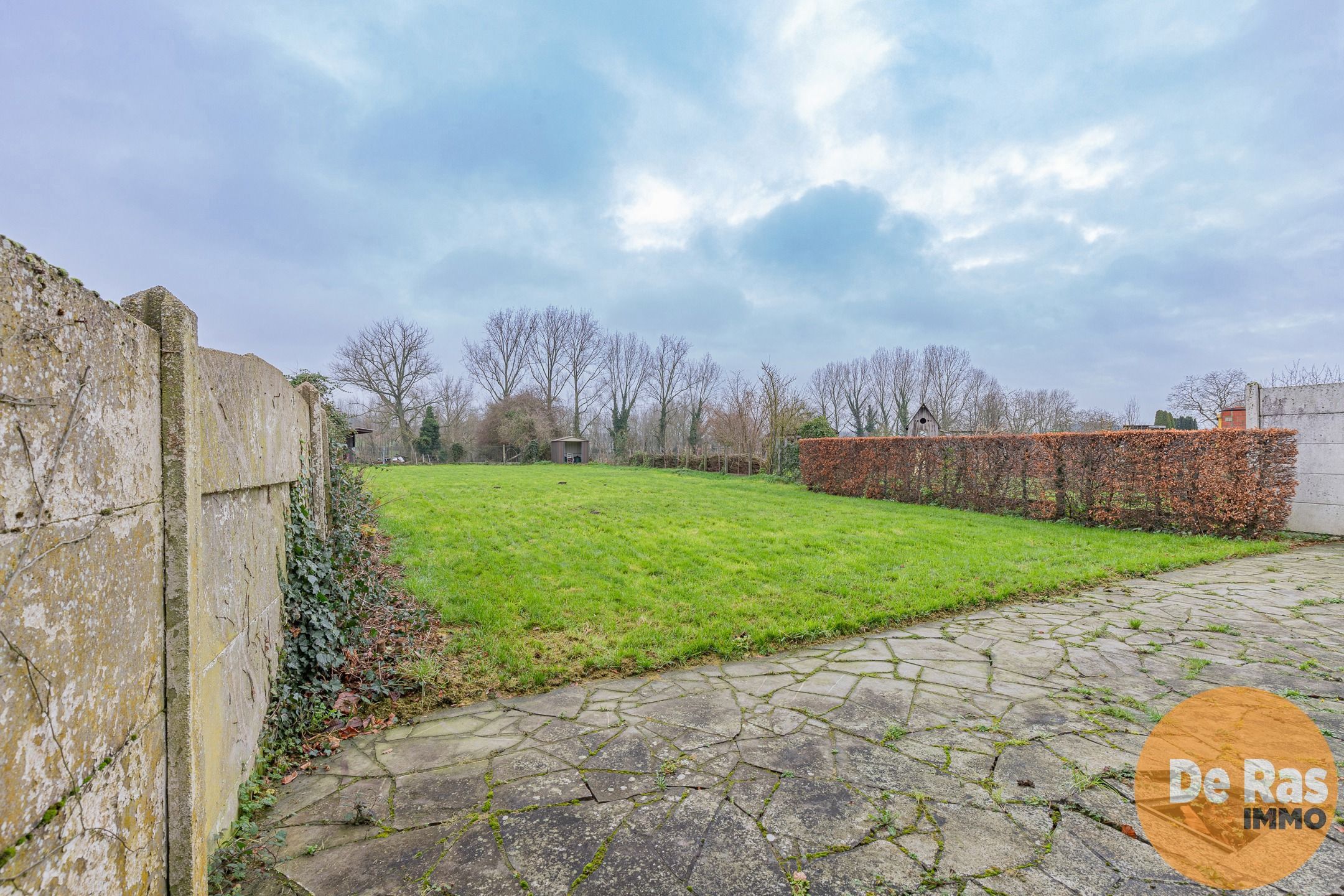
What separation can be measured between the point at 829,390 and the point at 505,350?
27.6 m

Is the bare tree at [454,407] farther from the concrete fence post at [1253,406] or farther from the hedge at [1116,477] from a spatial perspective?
the concrete fence post at [1253,406]

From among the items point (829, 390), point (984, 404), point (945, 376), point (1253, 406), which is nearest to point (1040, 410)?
point (984, 404)

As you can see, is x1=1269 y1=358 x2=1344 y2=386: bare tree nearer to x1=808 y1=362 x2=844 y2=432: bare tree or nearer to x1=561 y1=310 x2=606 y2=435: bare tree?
x1=808 y1=362 x2=844 y2=432: bare tree

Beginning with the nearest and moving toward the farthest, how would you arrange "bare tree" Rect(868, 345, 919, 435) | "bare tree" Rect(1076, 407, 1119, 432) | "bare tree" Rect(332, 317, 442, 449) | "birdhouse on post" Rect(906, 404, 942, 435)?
"birdhouse on post" Rect(906, 404, 942, 435) < "bare tree" Rect(1076, 407, 1119, 432) < "bare tree" Rect(332, 317, 442, 449) < "bare tree" Rect(868, 345, 919, 435)

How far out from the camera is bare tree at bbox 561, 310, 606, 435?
42.2 metres

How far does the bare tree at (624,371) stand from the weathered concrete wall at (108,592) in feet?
134

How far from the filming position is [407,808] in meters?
2.24

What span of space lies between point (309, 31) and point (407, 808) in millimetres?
10488

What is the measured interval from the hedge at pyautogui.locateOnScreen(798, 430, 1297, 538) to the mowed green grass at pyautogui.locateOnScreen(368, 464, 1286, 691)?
0.71m

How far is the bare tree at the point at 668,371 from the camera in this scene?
43250mm

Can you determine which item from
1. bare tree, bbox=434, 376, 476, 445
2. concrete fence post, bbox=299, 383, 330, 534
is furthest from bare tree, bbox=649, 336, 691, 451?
concrete fence post, bbox=299, 383, 330, 534

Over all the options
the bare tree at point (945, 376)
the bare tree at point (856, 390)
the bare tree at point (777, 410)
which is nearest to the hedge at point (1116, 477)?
the bare tree at point (777, 410)

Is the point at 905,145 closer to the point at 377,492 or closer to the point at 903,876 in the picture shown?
the point at 377,492

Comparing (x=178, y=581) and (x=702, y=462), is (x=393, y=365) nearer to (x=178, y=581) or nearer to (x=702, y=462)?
(x=702, y=462)
